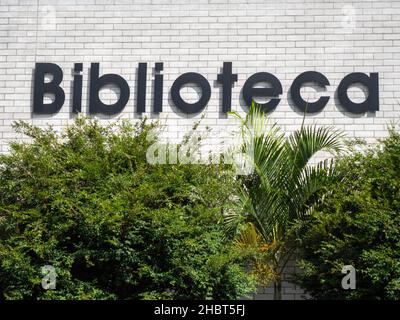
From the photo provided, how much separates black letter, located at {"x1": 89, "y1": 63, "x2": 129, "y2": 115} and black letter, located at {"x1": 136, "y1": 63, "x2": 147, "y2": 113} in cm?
25

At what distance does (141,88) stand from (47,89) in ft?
6.35

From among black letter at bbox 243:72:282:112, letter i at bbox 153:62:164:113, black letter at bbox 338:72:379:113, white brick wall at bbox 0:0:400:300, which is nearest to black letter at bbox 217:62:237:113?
white brick wall at bbox 0:0:400:300

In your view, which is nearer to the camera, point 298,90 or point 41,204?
point 41,204

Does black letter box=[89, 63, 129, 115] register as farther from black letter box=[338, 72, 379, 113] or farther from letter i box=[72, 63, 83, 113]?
black letter box=[338, 72, 379, 113]

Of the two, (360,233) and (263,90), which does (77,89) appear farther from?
(360,233)

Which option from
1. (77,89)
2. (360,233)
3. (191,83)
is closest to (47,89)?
(77,89)

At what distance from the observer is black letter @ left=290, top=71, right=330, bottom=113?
1587 cm

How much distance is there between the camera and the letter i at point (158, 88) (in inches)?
633

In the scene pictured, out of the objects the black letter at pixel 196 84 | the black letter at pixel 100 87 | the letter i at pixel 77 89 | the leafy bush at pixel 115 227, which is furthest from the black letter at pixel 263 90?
the letter i at pixel 77 89

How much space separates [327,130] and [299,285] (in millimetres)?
3314

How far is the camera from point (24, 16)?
16.8 metres
